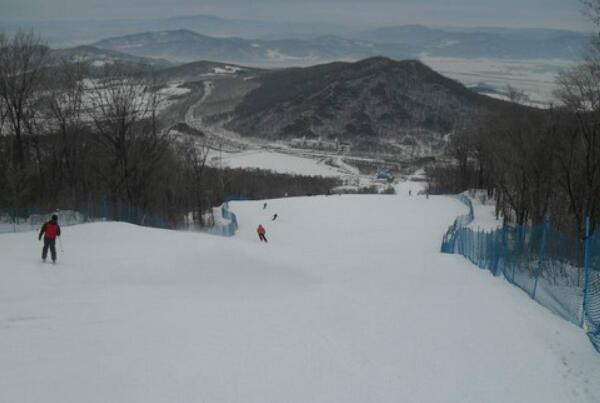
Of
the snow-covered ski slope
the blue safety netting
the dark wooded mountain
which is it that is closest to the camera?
the snow-covered ski slope

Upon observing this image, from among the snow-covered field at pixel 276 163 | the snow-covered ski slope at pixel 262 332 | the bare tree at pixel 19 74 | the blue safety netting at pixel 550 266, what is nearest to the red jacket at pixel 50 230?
the snow-covered ski slope at pixel 262 332

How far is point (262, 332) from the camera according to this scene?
11.6 m

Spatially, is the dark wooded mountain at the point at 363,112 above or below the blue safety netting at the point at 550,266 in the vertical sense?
above

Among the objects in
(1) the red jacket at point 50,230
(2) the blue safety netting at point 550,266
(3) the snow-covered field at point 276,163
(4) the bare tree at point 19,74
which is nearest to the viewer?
(2) the blue safety netting at point 550,266

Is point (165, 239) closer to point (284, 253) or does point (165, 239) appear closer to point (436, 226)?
point (284, 253)

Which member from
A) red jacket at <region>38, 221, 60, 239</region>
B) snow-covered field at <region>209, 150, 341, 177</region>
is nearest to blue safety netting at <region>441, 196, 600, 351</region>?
red jacket at <region>38, 221, 60, 239</region>

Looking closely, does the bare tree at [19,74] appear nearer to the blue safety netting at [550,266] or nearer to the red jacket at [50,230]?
the red jacket at [50,230]

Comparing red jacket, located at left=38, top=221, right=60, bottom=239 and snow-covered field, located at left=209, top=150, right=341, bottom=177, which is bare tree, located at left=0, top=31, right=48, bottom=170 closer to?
red jacket, located at left=38, top=221, right=60, bottom=239

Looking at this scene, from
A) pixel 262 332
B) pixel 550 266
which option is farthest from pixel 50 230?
pixel 550 266

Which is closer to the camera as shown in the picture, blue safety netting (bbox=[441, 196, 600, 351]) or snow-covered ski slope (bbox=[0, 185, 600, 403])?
snow-covered ski slope (bbox=[0, 185, 600, 403])

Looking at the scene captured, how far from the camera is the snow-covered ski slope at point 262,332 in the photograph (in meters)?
9.01

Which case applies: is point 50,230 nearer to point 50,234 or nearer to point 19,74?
point 50,234

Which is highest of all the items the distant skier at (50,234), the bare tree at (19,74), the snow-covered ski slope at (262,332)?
the bare tree at (19,74)

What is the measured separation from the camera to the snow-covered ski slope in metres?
9.01
